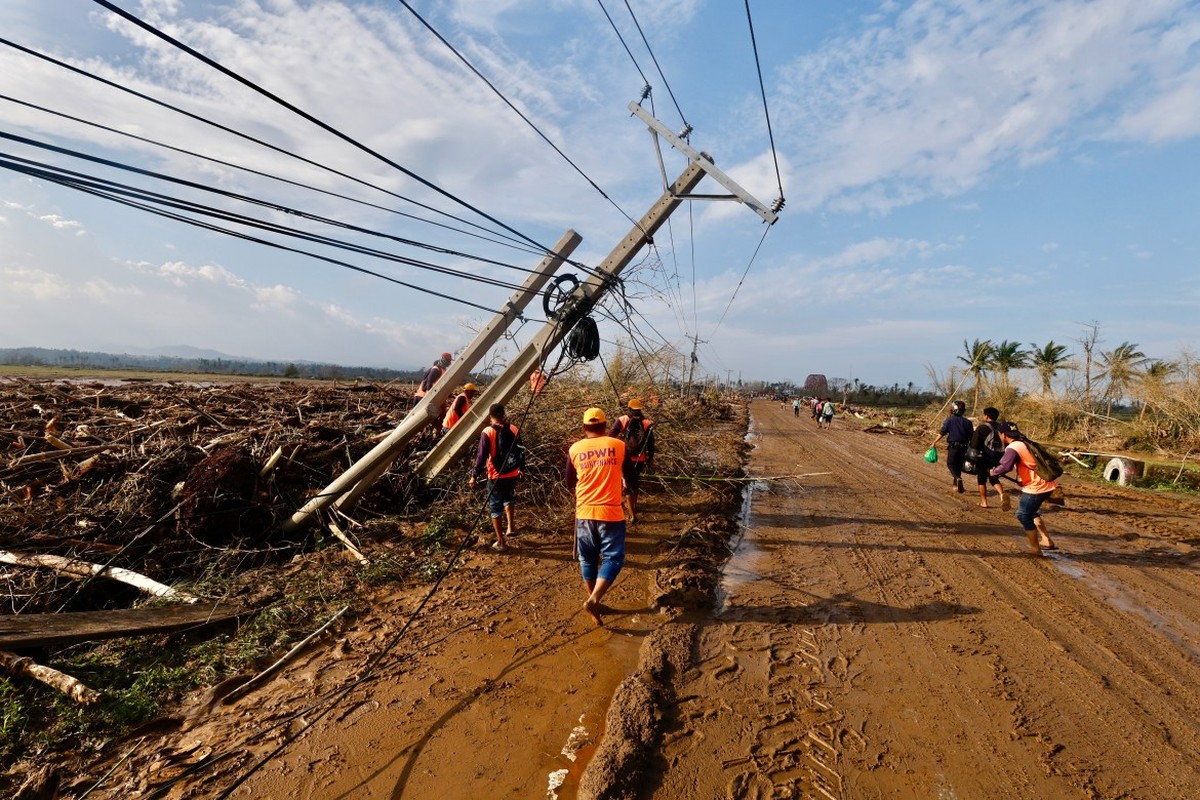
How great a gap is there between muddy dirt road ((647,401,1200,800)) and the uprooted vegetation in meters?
1.38

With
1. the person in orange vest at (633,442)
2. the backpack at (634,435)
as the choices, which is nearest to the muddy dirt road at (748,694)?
the person in orange vest at (633,442)

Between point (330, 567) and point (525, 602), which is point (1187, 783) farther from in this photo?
point (330, 567)

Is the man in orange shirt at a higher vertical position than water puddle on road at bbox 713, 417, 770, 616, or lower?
higher

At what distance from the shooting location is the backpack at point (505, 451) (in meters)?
6.31

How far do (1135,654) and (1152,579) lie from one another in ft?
8.33

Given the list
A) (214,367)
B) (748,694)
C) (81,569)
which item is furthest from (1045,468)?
(214,367)

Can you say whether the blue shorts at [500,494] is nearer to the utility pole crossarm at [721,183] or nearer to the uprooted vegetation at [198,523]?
the uprooted vegetation at [198,523]

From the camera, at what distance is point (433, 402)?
7195 millimetres

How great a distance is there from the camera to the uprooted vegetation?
13.0 feet

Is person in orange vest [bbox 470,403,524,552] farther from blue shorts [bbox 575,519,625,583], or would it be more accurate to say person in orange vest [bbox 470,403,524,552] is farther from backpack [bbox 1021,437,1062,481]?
backpack [bbox 1021,437,1062,481]

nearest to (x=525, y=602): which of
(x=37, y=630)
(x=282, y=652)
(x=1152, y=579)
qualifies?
(x=282, y=652)

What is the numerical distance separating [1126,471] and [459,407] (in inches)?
589

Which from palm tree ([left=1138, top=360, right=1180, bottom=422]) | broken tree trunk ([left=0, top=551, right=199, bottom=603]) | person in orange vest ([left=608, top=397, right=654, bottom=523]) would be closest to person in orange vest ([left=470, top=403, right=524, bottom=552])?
person in orange vest ([left=608, top=397, right=654, bottom=523])

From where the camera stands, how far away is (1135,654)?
4.19 metres
